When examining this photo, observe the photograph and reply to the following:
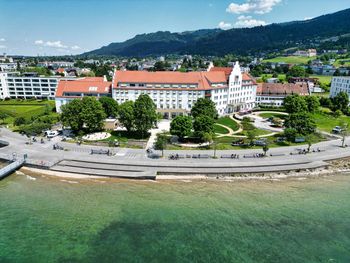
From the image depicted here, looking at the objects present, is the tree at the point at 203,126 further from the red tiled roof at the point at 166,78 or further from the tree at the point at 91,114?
→ the red tiled roof at the point at 166,78

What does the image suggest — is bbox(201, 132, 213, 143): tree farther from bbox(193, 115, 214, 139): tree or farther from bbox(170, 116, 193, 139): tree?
bbox(170, 116, 193, 139): tree

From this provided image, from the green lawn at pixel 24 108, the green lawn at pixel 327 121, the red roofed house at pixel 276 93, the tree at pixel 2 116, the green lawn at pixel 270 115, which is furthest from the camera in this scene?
the red roofed house at pixel 276 93

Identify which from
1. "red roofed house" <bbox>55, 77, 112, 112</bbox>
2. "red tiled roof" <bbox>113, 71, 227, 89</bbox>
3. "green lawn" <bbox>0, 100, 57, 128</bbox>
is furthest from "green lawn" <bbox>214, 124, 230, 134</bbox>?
"green lawn" <bbox>0, 100, 57, 128</bbox>

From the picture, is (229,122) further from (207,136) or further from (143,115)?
(143,115)

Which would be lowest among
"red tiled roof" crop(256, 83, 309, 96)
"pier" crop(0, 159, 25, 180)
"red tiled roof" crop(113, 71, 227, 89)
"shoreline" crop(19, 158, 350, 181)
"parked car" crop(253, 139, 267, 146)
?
"shoreline" crop(19, 158, 350, 181)

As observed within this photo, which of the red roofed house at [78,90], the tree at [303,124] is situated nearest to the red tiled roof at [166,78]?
the red roofed house at [78,90]
